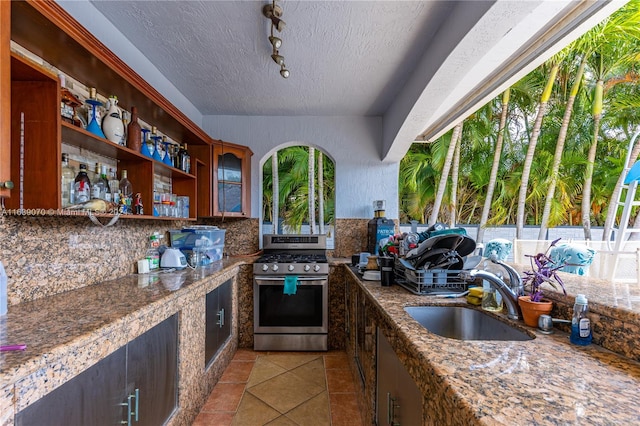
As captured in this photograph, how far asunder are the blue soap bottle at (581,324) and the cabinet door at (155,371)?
164cm

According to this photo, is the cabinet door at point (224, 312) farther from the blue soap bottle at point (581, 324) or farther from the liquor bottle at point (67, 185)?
the blue soap bottle at point (581, 324)

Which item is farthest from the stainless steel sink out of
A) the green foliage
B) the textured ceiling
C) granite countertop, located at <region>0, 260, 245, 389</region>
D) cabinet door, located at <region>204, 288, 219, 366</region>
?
the green foliage

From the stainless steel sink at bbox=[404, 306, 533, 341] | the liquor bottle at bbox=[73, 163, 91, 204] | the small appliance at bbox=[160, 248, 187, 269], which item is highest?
the liquor bottle at bbox=[73, 163, 91, 204]

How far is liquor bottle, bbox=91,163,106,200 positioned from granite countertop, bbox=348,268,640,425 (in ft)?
5.69

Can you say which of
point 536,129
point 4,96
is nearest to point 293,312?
point 4,96

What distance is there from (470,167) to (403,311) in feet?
16.4

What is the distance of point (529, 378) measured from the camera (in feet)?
2.30

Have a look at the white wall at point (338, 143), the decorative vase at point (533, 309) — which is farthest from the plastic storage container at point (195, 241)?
the decorative vase at point (533, 309)

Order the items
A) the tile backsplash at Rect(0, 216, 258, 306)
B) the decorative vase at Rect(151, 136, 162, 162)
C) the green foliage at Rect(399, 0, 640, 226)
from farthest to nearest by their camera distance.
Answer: the green foliage at Rect(399, 0, 640, 226), the decorative vase at Rect(151, 136, 162, 162), the tile backsplash at Rect(0, 216, 258, 306)

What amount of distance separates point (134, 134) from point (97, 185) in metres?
0.40

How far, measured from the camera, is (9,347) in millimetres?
833

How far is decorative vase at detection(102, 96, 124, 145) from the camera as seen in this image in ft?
5.48

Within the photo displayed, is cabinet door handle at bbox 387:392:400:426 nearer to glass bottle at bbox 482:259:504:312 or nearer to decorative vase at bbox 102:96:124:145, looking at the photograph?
glass bottle at bbox 482:259:504:312

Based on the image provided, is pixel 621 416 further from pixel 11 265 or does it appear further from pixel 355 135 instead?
pixel 355 135
